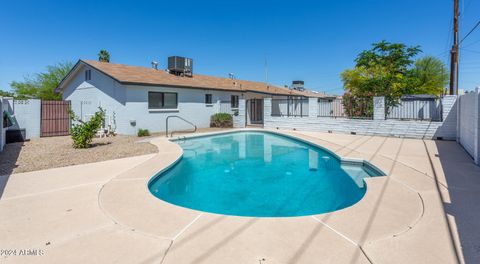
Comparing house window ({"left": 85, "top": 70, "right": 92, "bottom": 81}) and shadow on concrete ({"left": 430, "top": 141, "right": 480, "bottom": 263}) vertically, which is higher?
house window ({"left": 85, "top": 70, "right": 92, "bottom": 81})

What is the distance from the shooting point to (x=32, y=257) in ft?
8.79

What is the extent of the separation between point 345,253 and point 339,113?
1533 centimetres

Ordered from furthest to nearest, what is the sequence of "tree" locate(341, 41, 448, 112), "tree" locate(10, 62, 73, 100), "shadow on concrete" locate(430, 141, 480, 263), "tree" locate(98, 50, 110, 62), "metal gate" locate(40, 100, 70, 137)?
"tree" locate(98, 50, 110, 62) < "tree" locate(10, 62, 73, 100) < "tree" locate(341, 41, 448, 112) < "metal gate" locate(40, 100, 70, 137) < "shadow on concrete" locate(430, 141, 480, 263)

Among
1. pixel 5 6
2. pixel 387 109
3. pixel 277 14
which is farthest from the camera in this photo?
pixel 277 14

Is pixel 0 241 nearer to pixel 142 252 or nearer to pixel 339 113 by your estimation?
pixel 142 252

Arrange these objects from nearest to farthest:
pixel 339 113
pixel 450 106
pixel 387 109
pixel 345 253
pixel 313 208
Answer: pixel 345 253
pixel 313 208
pixel 450 106
pixel 387 109
pixel 339 113

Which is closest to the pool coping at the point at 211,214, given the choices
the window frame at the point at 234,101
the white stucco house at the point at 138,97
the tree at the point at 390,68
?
the white stucco house at the point at 138,97

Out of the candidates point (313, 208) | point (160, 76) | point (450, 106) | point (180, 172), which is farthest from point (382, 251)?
point (160, 76)

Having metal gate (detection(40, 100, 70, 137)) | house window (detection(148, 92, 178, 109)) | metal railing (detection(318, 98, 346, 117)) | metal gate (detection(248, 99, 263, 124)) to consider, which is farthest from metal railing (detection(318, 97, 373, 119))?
metal gate (detection(40, 100, 70, 137))

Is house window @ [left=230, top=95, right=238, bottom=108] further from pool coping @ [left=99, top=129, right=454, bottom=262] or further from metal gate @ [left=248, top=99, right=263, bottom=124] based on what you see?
pool coping @ [left=99, top=129, right=454, bottom=262]

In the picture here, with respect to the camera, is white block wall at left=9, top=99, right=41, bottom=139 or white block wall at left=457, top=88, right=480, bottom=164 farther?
white block wall at left=9, top=99, right=41, bottom=139

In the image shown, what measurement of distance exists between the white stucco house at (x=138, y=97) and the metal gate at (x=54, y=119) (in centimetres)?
133

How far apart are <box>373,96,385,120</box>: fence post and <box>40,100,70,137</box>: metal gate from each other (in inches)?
712

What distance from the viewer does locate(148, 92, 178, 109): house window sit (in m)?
15.6
